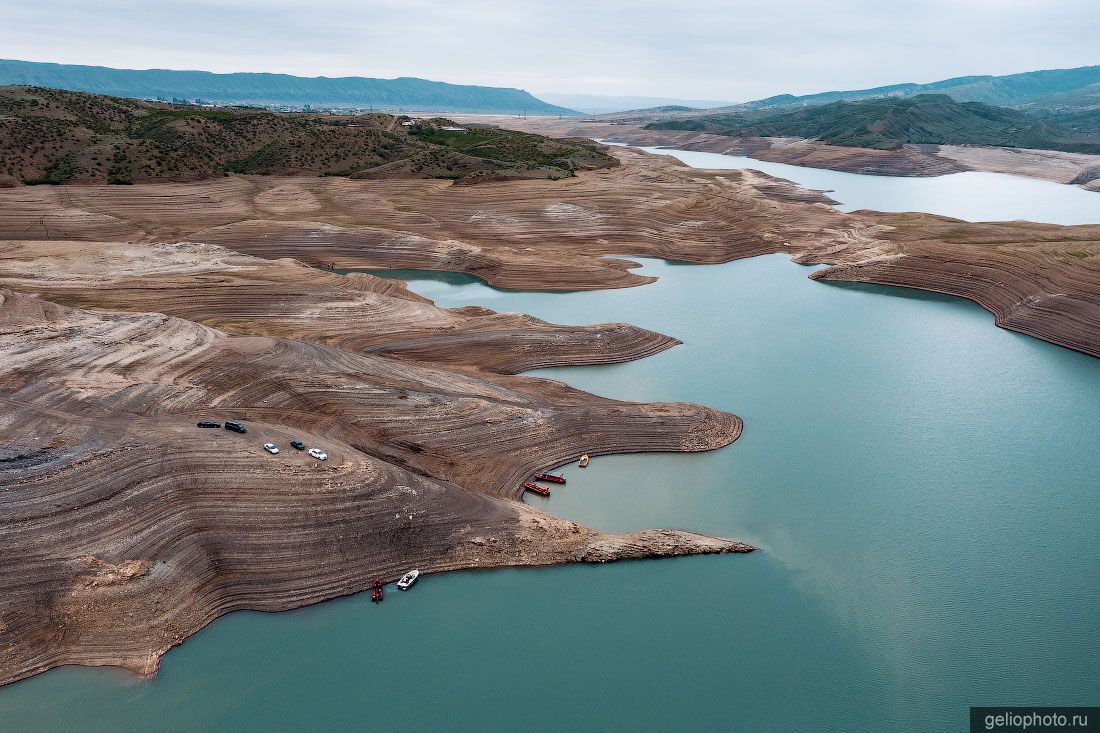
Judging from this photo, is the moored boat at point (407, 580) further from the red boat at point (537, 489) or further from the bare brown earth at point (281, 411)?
the red boat at point (537, 489)

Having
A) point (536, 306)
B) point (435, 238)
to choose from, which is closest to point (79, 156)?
point (435, 238)

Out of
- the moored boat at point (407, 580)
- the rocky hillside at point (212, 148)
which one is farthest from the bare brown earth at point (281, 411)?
the rocky hillside at point (212, 148)

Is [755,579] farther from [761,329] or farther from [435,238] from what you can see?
[435,238]

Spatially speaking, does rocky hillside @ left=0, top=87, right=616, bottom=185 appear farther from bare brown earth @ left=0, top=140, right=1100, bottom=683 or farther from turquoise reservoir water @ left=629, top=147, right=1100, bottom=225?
turquoise reservoir water @ left=629, top=147, right=1100, bottom=225

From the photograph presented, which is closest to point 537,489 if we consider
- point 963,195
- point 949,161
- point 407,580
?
point 407,580

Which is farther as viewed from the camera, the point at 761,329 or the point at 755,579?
the point at 761,329

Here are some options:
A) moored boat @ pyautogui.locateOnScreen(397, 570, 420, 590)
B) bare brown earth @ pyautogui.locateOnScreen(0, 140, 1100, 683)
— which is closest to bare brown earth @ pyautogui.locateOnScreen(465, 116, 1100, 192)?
bare brown earth @ pyautogui.locateOnScreen(0, 140, 1100, 683)

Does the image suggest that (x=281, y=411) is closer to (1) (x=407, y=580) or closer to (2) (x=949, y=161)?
(1) (x=407, y=580)
